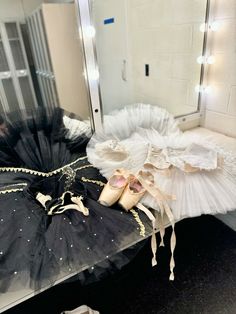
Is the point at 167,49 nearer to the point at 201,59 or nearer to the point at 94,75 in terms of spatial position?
the point at 201,59

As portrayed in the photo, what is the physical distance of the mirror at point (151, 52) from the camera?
1310 mm

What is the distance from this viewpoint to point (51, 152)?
985mm

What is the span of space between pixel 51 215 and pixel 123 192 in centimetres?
25

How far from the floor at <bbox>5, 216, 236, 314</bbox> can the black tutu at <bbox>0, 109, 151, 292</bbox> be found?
531mm

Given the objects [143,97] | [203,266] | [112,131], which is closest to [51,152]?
[112,131]

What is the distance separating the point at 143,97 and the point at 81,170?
83 cm

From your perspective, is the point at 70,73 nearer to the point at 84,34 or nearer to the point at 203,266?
the point at 84,34

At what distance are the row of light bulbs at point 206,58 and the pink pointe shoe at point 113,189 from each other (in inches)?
33.0

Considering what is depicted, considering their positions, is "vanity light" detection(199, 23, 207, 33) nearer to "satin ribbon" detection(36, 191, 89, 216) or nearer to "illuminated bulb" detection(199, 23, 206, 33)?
"illuminated bulb" detection(199, 23, 206, 33)

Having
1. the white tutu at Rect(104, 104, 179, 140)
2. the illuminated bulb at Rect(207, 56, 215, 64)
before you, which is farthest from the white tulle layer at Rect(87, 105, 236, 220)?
the illuminated bulb at Rect(207, 56, 215, 64)

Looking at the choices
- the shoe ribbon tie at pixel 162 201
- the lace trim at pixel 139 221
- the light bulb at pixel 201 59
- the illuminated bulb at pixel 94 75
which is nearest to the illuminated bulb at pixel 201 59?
the light bulb at pixel 201 59

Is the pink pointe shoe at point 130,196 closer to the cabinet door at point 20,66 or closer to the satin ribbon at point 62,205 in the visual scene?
the satin ribbon at point 62,205

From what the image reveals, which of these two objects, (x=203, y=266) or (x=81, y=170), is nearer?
(x=81, y=170)

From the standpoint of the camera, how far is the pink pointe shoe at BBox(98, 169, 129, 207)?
824 mm
